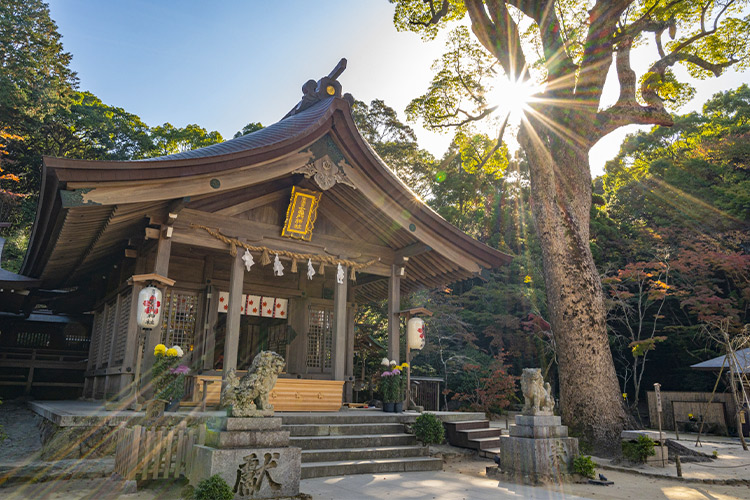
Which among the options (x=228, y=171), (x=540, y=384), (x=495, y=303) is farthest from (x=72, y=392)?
(x=495, y=303)

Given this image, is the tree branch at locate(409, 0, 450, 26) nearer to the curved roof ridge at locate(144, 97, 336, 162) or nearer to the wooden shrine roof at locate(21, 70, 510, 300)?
the wooden shrine roof at locate(21, 70, 510, 300)

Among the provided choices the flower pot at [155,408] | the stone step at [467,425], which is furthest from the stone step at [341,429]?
the flower pot at [155,408]

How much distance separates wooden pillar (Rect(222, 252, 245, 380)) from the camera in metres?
9.12

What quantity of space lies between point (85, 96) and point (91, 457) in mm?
31923

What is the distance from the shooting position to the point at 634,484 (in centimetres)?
738

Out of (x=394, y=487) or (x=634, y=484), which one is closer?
(x=394, y=487)

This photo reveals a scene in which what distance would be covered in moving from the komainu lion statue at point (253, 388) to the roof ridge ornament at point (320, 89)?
26.5ft

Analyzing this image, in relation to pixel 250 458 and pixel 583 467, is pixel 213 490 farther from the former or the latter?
pixel 583 467

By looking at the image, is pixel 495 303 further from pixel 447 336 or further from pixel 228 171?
pixel 228 171

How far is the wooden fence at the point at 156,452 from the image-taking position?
5.32 meters

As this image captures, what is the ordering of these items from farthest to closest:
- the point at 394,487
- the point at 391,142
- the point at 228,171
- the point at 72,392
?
1. the point at 391,142
2. the point at 72,392
3. the point at 228,171
4. the point at 394,487

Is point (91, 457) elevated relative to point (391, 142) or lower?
lower

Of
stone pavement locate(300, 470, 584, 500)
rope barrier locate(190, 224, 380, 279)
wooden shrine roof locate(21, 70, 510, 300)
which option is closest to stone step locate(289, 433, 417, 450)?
stone pavement locate(300, 470, 584, 500)

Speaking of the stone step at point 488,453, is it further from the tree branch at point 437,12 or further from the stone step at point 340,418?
the tree branch at point 437,12
